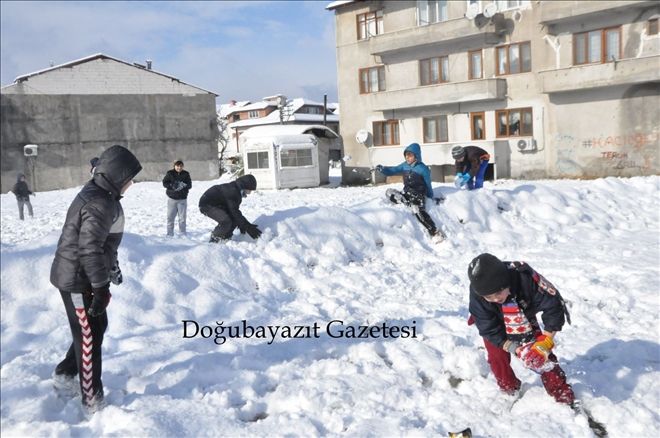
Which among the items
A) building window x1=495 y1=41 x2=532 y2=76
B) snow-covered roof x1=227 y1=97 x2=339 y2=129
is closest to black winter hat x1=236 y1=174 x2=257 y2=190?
building window x1=495 y1=41 x2=532 y2=76

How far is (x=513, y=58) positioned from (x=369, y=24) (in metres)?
8.31

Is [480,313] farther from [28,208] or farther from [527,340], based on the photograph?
[28,208]

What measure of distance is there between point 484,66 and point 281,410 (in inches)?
995

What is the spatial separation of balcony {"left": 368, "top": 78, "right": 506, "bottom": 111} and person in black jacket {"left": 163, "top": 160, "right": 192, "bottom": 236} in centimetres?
1844

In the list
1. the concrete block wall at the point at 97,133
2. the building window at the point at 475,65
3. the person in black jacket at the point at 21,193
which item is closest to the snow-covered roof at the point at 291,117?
the concrete block wall at the point at 97,133

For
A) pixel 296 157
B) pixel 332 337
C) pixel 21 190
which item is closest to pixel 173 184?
pixel 332 337

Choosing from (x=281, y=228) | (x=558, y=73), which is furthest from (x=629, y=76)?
(x=281, y=228)

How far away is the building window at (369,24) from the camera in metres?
29.9

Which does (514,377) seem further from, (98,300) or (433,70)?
(433,70)

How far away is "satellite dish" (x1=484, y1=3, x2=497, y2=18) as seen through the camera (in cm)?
2497

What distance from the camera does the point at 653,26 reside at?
22312 millimetres

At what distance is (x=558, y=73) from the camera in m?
23.8

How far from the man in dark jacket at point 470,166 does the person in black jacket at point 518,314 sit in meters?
8.09

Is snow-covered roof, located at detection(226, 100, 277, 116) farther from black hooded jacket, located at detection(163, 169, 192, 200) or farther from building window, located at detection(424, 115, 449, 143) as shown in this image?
black hooded jacket, located at detection(163, 169, 192, 200)
